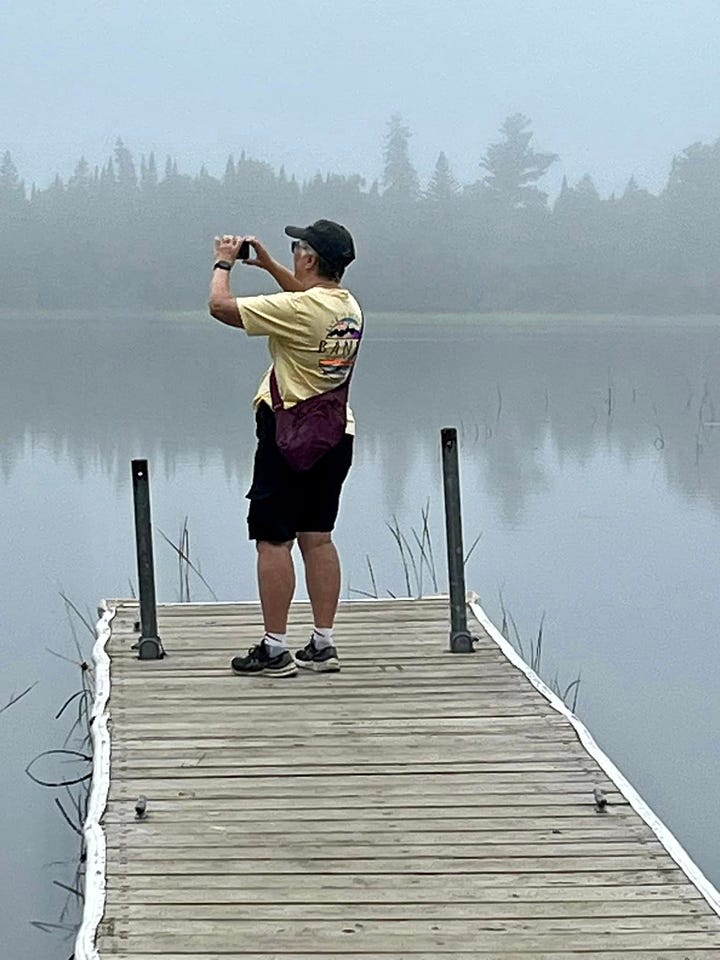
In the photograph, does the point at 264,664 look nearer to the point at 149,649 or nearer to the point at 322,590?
the point at 322,590

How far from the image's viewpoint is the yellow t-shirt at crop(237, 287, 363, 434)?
522 centimetres

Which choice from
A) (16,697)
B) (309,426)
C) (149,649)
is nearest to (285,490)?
(309,426)

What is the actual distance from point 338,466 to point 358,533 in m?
7.51

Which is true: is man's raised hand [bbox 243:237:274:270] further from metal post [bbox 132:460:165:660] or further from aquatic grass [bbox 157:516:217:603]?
aquatic grass [bbox 157:516:217:603]

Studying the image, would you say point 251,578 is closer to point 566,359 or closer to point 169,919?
point 169,919

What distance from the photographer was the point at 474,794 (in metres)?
4.41

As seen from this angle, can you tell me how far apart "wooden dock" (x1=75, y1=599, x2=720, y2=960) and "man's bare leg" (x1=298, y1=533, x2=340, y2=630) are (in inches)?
8.5

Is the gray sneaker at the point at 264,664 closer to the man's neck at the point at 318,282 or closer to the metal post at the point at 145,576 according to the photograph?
the metal post at the point at 145,576

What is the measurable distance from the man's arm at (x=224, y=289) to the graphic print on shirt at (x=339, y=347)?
25 cm

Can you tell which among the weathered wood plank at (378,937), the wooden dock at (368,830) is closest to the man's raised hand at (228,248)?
the wooden dock at (368,830)

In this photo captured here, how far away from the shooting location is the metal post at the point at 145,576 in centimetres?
593

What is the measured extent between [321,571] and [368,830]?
1.57 m

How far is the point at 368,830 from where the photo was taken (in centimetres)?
412

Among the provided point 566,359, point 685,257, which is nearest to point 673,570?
point 566,359
